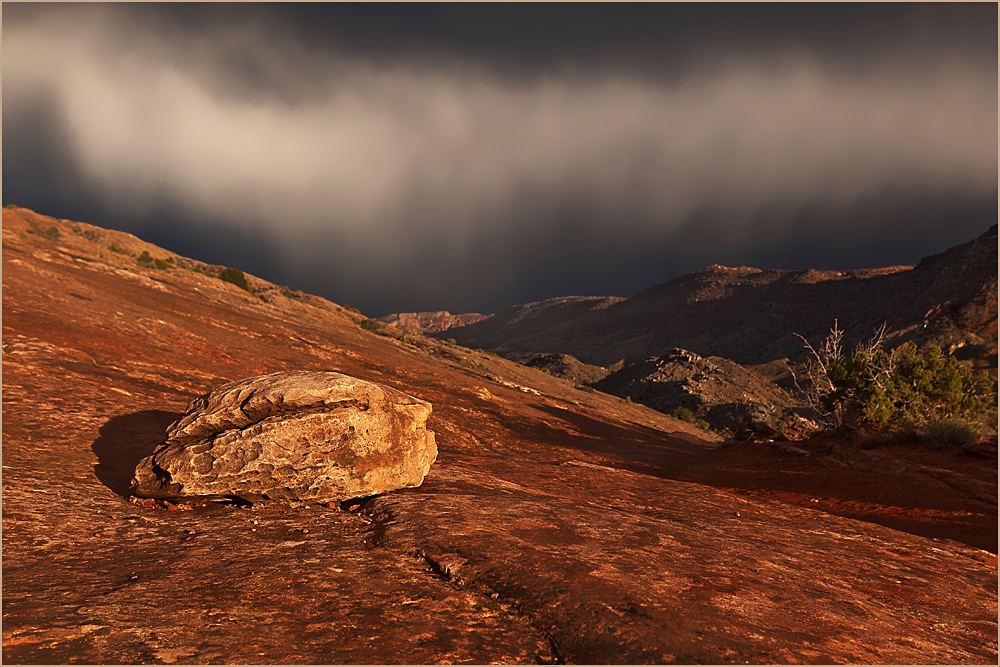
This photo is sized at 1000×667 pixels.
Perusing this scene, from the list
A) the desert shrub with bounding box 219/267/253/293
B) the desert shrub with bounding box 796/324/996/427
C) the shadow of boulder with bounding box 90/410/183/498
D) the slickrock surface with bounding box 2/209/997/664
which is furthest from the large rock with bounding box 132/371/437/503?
the desert shrub with bounding box 219/267/253/293

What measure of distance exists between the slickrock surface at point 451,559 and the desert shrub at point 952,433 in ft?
4.53

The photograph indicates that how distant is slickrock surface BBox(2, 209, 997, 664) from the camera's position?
363 centimetres

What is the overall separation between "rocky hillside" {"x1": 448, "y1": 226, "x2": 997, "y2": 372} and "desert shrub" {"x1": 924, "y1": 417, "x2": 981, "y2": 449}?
201ft

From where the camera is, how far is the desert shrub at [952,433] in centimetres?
1486

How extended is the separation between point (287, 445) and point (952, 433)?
18446 mm

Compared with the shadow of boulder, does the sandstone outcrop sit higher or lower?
lower

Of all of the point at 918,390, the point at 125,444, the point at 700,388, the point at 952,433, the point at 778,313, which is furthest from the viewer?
the point at 778,313

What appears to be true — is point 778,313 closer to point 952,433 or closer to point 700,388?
point 700,388

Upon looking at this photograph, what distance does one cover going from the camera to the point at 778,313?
122688mm

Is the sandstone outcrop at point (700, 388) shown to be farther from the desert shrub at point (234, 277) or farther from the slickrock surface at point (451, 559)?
the desert shrub at point (234, 277)

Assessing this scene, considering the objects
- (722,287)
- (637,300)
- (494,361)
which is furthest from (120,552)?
(637,300)

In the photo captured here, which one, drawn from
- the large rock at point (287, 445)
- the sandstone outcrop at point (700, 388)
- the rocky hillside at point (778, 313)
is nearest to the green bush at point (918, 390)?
the large rock at point (287, 445)

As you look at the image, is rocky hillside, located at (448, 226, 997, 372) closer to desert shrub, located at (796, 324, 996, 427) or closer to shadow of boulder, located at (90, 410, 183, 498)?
desert shrub, located at (796, 324, 996, 427)

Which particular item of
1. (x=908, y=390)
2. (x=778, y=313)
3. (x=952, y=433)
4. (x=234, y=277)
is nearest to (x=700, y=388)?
(x=908, y=390)
